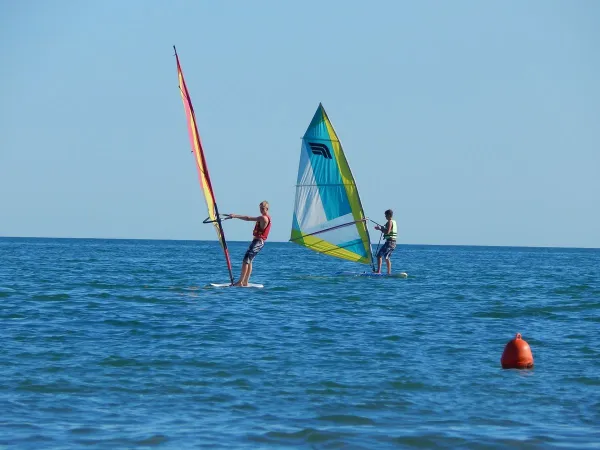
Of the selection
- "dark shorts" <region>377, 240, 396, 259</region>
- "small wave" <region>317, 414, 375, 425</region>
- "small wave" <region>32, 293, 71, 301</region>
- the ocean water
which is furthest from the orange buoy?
"dark shorts" <region>377, 240, 396, 259</region>

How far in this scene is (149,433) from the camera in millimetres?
9750

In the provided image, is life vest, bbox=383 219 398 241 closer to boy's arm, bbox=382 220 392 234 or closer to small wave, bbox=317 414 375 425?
boy's arm, bbox=382 220 392 234

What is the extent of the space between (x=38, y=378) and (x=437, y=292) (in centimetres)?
1553

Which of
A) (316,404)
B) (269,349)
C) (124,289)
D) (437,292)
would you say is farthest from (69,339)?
(437,292)

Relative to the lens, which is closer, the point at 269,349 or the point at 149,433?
the point at 149,433

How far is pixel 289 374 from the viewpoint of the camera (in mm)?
12781

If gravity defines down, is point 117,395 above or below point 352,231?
below

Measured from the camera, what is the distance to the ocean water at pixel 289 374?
32.5 ft

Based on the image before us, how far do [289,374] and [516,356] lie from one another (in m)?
3.01

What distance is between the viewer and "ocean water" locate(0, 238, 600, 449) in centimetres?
990

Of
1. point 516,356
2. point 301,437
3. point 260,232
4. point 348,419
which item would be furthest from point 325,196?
point 301,437

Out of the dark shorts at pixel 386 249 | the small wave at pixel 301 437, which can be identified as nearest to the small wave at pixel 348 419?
the small wave at pixel 301 437

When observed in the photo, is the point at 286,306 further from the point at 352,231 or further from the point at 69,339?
the point at 352,231

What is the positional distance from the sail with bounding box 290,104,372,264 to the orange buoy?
1763 cm
